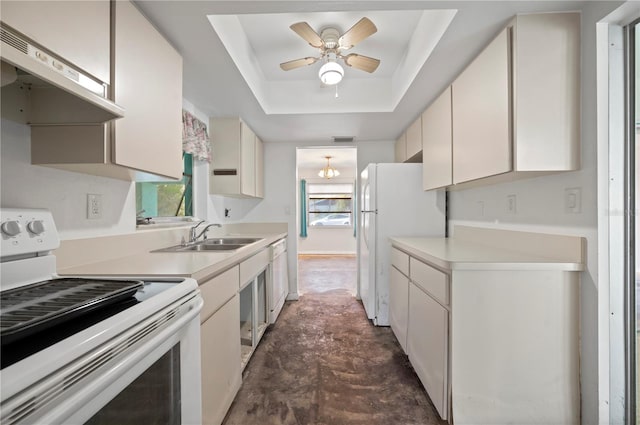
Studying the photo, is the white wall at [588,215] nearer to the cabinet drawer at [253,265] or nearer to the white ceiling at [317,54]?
the white ceiling at [317,54]

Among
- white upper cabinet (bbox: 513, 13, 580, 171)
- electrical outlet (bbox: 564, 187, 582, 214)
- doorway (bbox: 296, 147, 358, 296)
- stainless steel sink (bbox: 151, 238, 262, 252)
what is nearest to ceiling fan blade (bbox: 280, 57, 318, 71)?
white upper cabinet (bbox: 513, 13, 580, 171)

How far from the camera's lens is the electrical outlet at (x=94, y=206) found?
128cm

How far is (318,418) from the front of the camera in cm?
148

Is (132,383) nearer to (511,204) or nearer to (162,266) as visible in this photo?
(162,266)

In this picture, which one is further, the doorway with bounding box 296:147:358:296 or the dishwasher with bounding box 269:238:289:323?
the doorway with bounding box 296:147:358:296

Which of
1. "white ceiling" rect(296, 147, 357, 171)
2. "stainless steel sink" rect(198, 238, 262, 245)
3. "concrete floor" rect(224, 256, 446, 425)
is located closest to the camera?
"concrete floor" rect(224, 256, 446, 425)

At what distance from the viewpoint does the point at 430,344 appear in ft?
5.04

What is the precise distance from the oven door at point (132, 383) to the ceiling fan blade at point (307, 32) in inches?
61.1

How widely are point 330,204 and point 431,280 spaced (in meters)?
5.71

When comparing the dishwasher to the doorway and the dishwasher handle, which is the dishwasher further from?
the doorway

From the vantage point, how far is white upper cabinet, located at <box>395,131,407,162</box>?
3051 millimetres

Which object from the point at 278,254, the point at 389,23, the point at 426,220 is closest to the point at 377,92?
the point at 389,23

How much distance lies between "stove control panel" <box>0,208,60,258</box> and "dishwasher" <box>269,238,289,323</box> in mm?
1725

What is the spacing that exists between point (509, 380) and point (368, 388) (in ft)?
2.57
